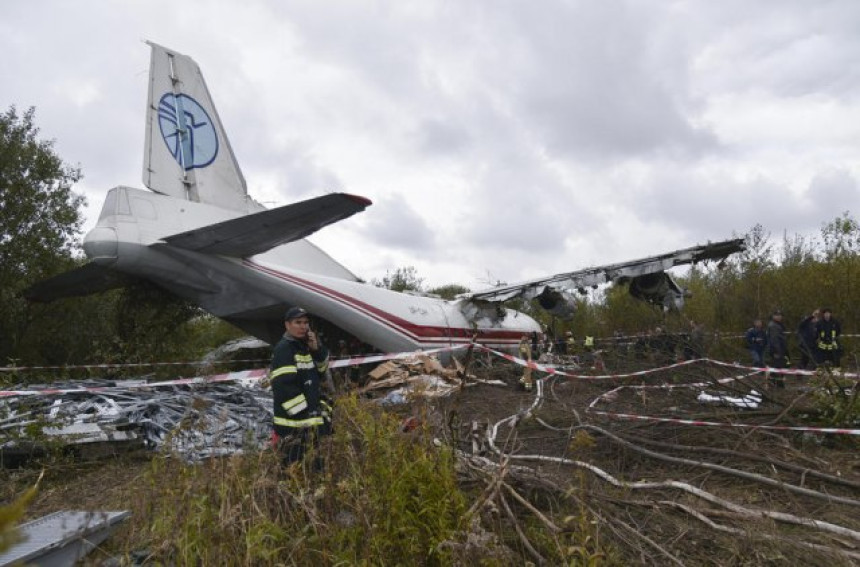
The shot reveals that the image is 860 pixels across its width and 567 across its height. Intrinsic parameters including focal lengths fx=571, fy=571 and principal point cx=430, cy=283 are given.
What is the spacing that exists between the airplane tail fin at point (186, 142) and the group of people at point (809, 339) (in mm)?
10663

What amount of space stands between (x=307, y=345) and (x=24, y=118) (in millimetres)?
10596

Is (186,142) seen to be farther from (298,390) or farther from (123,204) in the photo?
(298,390)

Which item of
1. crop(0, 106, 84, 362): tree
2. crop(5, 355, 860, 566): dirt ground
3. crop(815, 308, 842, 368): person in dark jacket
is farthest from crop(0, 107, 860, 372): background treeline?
crop(5, 355, 860, 566): dirt ground

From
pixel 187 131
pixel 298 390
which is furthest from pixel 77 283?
pixel 298 390

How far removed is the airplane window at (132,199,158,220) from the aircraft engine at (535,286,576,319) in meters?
9.00

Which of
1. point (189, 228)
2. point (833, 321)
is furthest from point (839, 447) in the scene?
point (189, 228)

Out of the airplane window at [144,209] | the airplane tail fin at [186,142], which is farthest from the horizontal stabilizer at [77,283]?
the airplane tail fin at [186,142]

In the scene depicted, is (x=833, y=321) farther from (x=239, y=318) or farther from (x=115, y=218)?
(x=115, y=218)

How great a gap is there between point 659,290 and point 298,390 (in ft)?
38.1

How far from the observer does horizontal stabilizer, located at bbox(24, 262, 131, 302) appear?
31.6ft

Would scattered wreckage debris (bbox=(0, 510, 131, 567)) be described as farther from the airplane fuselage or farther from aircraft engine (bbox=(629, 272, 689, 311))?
aircraft engine (bbox=(629, 272, 689, 311))

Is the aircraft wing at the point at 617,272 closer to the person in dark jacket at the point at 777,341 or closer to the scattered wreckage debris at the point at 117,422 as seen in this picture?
the person in dark jacket at the point at 777,341

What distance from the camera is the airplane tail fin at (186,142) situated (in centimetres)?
1038

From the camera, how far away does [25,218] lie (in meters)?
11.2
